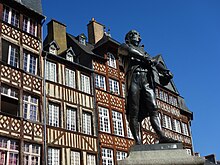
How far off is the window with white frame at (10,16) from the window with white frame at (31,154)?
614cm

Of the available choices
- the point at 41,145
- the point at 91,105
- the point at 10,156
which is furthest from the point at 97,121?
the point at 10,156

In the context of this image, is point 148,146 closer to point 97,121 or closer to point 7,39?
point 7,39

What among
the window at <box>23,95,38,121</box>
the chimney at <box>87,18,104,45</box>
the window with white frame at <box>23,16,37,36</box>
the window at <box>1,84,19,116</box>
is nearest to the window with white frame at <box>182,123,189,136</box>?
the chimney at <box>87,18,104,45</box>

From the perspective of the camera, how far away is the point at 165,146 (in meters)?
5.22

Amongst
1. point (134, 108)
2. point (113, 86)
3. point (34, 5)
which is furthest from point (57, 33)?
point (134, 108)

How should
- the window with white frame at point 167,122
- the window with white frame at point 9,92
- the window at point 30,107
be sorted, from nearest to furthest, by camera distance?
the window with white frame at point 9,92 < the window at point 30,107 < the window with white frame at point 167,122

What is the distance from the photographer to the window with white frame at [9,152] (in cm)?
1398

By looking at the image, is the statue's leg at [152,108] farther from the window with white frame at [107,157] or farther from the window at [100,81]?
the window at [100,81]

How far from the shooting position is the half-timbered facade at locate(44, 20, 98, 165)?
16.7 metres

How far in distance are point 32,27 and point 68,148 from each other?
6696mm

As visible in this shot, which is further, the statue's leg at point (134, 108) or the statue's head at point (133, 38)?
the statue's head at point (133, 38)

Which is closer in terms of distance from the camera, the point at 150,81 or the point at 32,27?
the point at 150,81

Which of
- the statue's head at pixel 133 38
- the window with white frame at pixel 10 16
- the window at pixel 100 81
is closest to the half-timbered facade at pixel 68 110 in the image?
the window at pixel 100 81

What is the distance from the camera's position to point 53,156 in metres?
16.3
